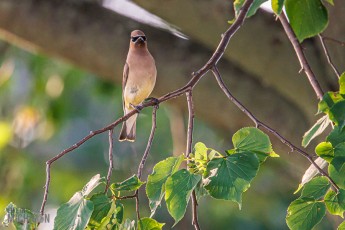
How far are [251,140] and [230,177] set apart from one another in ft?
0.56

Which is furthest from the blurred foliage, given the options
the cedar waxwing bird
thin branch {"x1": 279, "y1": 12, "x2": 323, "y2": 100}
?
thin branch {"x1": 279, "y1": 12, "x2": 323, "y2": 100}

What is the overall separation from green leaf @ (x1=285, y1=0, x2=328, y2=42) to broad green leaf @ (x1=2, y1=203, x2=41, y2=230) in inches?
43.2

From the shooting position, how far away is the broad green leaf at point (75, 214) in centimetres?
310

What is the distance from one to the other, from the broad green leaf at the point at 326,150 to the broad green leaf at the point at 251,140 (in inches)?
6.8

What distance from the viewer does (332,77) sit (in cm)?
588

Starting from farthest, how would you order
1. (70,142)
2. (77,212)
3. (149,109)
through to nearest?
(70,142), (149,109), (77,212)

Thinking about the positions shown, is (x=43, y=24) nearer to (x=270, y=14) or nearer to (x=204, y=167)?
(x=270, y=14)

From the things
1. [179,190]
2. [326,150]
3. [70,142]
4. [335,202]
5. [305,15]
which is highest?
[70,142]

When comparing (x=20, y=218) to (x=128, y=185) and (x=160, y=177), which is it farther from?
(x=160, y=177)

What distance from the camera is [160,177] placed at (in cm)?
330

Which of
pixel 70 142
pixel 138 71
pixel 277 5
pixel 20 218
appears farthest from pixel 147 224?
pixel 70 142

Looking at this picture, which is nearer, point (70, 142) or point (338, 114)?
point (338, 114)

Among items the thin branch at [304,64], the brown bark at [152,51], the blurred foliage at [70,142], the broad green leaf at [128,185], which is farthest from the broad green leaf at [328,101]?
the blurred foliage at [70,142]

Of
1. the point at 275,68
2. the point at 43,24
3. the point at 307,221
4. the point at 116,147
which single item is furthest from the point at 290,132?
the point at 116,147
